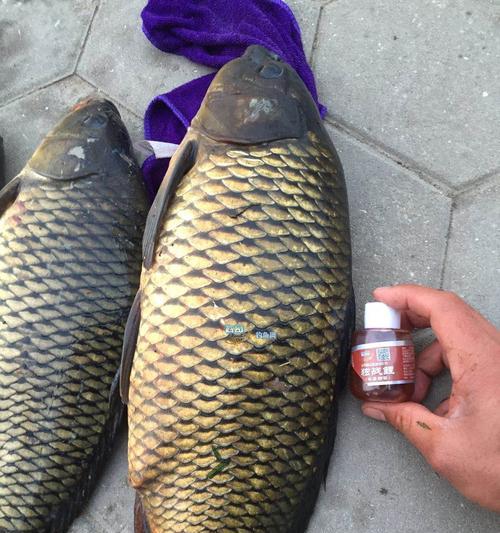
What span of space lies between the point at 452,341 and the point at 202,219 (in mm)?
757

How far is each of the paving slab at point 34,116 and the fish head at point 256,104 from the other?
0.72 m

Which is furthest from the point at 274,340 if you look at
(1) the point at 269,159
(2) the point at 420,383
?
(2) the point at 420,383

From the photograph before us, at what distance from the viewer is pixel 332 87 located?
2221 mm

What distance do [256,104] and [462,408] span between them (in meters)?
1.00

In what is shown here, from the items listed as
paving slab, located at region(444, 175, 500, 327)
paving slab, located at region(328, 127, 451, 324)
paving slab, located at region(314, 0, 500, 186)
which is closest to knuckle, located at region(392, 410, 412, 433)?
paving slab, located at region(328, 127, 451, 324)

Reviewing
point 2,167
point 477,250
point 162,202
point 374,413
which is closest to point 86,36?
point 2,167

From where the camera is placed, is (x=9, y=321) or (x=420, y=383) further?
(x=420, y=383)

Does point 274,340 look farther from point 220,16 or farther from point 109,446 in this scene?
point 220,16

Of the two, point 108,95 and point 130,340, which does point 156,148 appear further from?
point 130,340

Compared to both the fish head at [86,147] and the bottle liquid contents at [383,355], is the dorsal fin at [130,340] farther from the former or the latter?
the bottle liquid contents at [383,355]

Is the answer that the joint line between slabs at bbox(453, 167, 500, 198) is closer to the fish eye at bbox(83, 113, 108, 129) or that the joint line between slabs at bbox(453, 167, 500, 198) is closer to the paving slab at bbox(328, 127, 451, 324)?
the paving slab at bbox(328, 127, 451, 324)

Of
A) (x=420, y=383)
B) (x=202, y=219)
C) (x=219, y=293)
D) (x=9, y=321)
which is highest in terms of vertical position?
(x=202, y=219)

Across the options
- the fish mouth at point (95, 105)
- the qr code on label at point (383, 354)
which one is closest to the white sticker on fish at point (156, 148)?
the fish mouth at point (95, 105)

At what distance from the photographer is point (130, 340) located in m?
1.59
